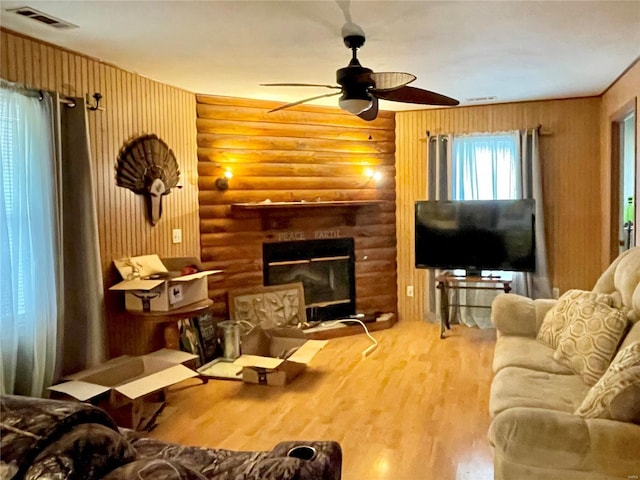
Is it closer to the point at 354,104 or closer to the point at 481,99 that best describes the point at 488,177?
the point at 481,99

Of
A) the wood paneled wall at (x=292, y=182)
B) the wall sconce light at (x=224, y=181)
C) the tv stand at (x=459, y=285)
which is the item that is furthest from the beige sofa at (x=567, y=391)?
the wall sconce light at (x=224, y=181)

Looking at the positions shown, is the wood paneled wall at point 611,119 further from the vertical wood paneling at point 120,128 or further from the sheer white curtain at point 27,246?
the sheer white curtain at point 27,246

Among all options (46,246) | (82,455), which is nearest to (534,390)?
(82,455)

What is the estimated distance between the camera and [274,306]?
17.2ft

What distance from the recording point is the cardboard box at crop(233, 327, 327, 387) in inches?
158

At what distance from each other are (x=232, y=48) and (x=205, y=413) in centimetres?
244

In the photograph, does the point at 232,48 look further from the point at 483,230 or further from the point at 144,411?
the point at 483,230

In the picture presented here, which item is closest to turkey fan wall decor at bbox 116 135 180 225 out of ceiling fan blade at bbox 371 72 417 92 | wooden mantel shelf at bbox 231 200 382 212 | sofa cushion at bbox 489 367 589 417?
wooden mantel shelf at bbox 231 200 382 212

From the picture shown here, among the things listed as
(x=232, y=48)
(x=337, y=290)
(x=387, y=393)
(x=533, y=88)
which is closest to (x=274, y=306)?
(x=337, y=290)

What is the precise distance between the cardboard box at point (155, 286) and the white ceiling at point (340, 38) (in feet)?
4.83

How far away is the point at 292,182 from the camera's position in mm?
5418

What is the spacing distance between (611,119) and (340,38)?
9.77 ft

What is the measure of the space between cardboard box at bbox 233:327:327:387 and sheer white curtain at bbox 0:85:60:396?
1.43 metres

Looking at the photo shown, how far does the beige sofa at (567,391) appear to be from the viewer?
6.25 ft
